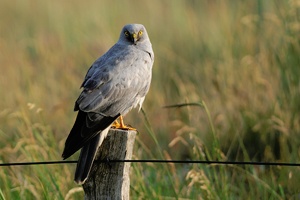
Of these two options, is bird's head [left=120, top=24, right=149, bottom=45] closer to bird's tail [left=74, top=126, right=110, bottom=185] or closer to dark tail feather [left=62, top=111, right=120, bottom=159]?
dark tail feather [left=62, top=111, right=120, bottom=159]

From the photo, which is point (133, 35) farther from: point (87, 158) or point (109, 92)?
point (87, 158)

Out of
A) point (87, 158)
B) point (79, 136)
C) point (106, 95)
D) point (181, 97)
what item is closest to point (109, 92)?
point (106, 95)

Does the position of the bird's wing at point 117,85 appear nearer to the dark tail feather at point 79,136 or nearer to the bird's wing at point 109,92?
the bird's wing at point 109,92

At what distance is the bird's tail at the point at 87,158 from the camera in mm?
3555

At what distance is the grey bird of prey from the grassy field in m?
0.25

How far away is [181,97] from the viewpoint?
7566mm

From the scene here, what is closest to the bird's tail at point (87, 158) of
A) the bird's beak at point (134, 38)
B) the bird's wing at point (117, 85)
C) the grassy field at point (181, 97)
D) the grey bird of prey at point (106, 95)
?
the grey bird of prey at point (106, 95)

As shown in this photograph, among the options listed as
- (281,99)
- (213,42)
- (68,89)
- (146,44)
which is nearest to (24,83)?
(68,89)

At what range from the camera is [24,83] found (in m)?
8.25

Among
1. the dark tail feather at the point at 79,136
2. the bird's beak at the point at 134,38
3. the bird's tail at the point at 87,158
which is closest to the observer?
the bird's tail at the point at 87,158

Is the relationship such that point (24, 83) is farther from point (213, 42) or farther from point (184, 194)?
point (184, 194)

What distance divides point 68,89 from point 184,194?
10.9 feet

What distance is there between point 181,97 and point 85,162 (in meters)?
4.04

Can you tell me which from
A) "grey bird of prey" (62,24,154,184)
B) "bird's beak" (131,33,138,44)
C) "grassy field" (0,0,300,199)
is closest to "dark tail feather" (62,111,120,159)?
"grey bird of prey" (62,24,154,184)
